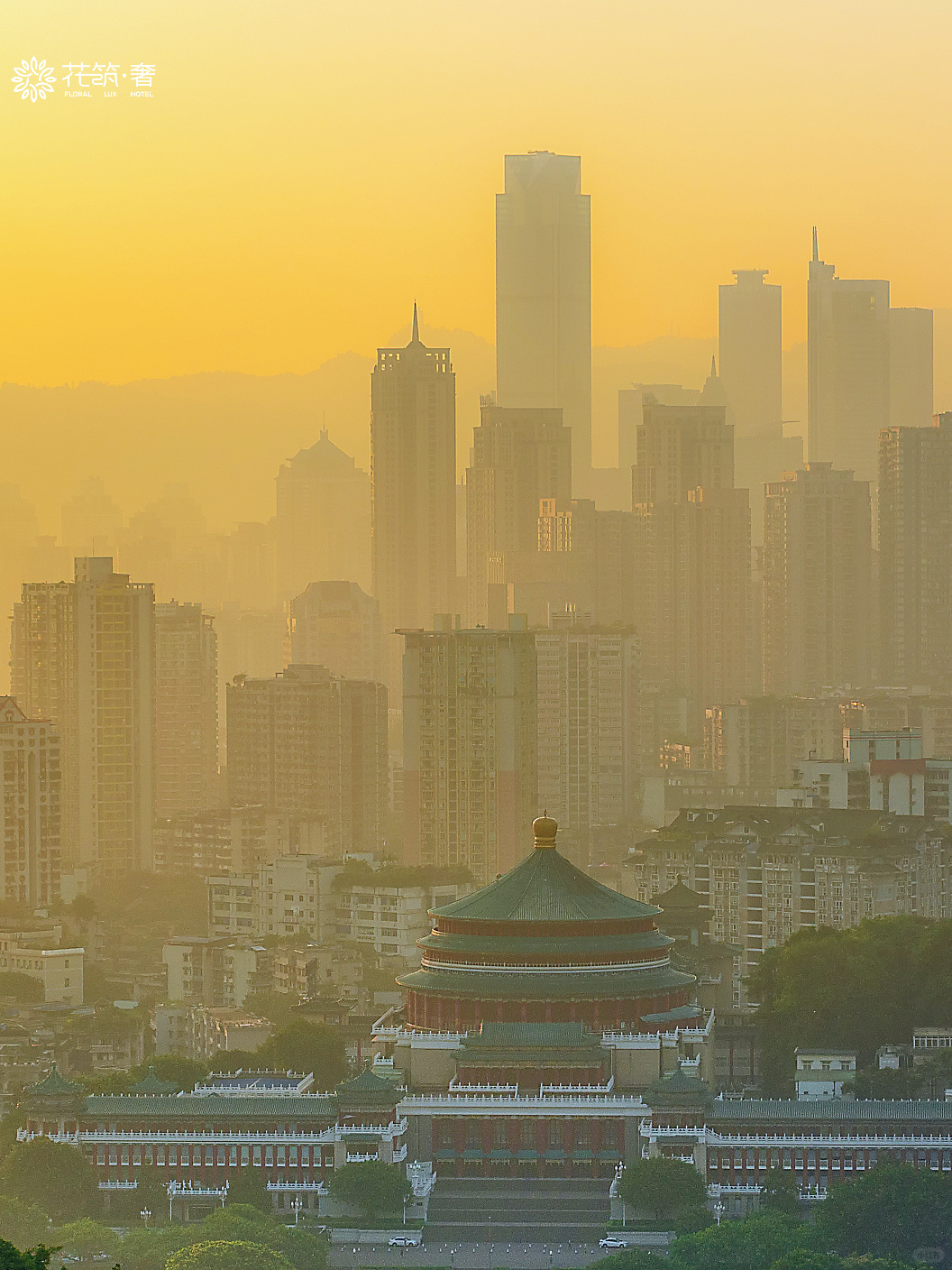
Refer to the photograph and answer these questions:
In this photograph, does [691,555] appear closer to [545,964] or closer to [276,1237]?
[545,964]

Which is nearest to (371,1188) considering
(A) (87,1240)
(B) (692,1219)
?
(A) (87,1240)

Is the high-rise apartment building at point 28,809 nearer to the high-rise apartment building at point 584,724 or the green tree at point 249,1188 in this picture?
the high-rise apartment building at point 584,724

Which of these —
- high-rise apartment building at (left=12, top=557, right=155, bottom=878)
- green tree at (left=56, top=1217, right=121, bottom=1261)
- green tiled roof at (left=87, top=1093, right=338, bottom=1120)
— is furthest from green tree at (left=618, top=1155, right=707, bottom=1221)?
high-rise apartment building at (left=12, top=557, right=155, bottom=878)

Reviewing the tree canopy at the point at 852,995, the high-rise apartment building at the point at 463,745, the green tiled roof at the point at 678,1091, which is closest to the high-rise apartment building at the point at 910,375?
the high-rise apartment building at the point at 463,745

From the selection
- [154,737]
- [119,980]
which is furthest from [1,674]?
[119,980]

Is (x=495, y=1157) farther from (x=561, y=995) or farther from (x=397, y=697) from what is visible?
(x=397, y=697)

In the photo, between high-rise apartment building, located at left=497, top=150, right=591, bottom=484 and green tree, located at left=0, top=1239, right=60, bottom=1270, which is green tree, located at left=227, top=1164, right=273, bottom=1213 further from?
high-rise apartment building, located at left=497, top=150, right=591, bottom=484

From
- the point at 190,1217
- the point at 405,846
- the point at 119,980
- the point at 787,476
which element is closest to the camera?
the point at 190,1217
